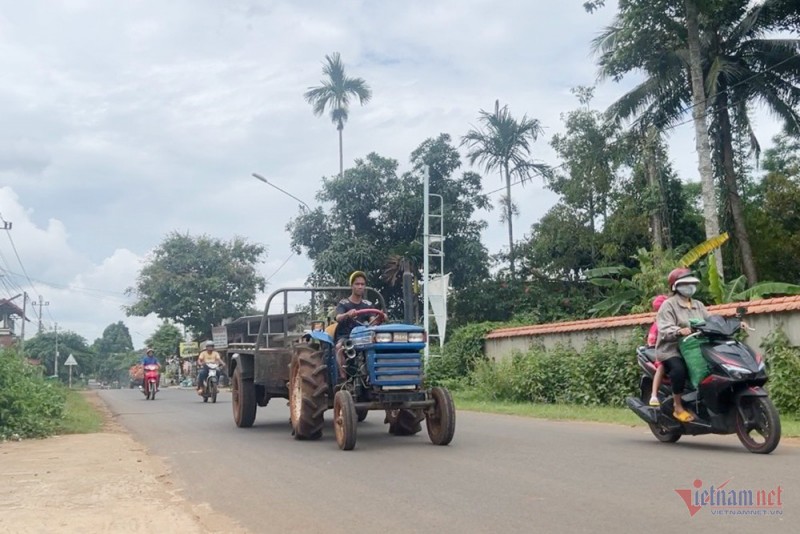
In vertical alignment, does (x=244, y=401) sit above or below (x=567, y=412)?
above

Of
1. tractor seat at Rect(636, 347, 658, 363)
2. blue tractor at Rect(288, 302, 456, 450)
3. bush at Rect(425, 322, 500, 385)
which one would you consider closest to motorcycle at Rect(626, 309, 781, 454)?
tractor seat at Rect(636, 347, 658, 363)

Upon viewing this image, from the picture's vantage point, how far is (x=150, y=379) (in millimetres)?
25234

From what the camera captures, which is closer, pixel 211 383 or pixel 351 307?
pixel 351 307

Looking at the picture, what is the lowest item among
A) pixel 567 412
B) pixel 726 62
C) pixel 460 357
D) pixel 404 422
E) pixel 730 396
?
pixel 567 412

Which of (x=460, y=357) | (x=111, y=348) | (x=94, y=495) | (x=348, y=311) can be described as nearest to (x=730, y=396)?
(x=348, y=311)

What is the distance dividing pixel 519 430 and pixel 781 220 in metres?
22.2

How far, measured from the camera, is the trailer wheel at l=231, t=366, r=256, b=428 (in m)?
13.1

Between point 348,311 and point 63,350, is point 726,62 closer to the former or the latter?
point 348,311

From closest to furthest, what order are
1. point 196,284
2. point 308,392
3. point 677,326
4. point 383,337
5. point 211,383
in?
1. point 677,326
2. point 383,337
3. point 308,392
4. point 211,383
5. point 196,284

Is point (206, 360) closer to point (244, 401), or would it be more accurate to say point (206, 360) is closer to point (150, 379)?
point (150, 379)

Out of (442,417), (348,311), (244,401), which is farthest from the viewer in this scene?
(244,401)

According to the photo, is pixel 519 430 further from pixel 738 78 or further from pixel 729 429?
pixel 738 78

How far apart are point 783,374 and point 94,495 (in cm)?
1031

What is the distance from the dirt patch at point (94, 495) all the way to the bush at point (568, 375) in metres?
9.68
